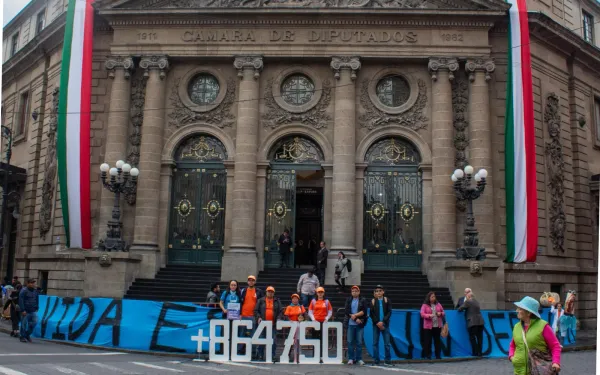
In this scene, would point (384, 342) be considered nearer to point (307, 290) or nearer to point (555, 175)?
point (307, 290)

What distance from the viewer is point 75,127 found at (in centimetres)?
2456

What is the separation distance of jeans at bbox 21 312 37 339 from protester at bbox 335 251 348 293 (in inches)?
400

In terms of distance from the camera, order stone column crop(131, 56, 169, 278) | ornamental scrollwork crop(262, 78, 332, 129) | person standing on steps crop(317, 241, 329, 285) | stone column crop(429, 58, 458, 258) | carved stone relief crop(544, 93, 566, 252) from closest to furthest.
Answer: person standing on steps crop(317, 241, 329, 285) < stone column crop(429, 58, 458, 258) < stone column crop(131, 56, 169, 278) < ornamental scrollwork crop(262, 78, 332, 129) < carved stone relief crop(544, 93, 566, 252)

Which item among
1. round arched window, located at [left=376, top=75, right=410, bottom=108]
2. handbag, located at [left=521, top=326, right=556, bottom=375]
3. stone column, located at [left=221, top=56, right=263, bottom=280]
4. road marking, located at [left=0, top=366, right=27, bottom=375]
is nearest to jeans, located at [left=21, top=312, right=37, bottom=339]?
road marking, located at [left=0, top=366, right=27, bottom=375]

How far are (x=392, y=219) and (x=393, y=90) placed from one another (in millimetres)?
5745

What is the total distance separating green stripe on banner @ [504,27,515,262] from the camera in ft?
76.5

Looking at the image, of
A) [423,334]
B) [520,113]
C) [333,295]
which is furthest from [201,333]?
[520,113]

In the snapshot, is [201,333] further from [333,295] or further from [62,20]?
[62,20]

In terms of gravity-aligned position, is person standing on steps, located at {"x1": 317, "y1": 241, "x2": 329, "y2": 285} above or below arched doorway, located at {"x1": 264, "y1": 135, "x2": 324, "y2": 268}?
below

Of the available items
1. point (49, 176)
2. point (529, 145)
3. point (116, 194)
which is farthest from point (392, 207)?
point (49, 176)

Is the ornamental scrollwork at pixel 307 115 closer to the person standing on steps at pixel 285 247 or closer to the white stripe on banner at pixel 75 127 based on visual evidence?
the person standing on steps at pixel 285 247

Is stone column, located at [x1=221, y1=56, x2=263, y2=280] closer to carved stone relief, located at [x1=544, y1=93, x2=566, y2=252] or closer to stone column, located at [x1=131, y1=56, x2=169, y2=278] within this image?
stone column, located at [x1=131, y1=56, x2=169, y2=278]

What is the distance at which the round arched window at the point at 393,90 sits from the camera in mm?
26016

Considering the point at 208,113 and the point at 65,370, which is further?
the point at 208,113
